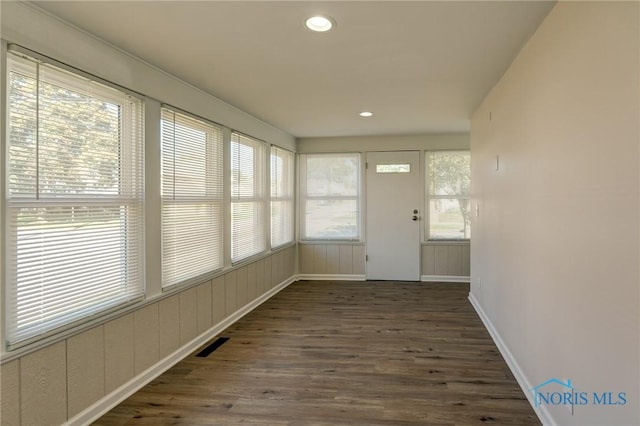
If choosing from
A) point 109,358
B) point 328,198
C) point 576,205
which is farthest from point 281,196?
point 576,205

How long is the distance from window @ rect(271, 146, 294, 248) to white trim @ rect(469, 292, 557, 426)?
9.35 feet

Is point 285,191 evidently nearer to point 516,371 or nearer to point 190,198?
point 190,198

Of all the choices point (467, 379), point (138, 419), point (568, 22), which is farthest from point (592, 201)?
point (138, 419)

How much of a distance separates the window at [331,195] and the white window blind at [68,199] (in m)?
3.65

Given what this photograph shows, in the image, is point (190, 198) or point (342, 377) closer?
point (342, 377)

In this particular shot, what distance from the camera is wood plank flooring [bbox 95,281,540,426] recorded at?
2.21 m

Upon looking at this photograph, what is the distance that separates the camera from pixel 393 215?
19.3 feet

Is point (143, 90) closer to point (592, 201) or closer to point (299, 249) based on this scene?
point (592, 201)

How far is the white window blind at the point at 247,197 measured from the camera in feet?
13.1

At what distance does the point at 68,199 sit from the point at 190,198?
1175mm

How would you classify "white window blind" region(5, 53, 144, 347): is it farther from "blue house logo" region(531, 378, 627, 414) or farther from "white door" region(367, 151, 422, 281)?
"white door" region(367, 151, 422, 281)

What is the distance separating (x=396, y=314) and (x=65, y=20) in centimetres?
384

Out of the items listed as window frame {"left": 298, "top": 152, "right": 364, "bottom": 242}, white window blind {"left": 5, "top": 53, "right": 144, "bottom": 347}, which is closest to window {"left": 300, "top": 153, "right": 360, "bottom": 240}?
window frame {"left": 298, "top": 152, "right": 364, "bottom": 242}

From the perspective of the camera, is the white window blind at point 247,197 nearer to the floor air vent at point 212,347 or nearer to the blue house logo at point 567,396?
the floor air vent at point 212,347
